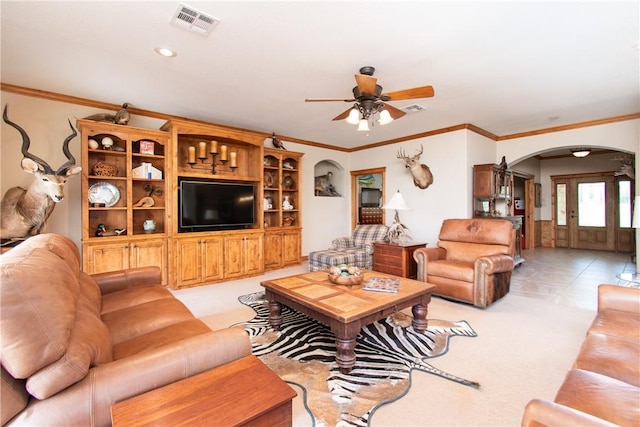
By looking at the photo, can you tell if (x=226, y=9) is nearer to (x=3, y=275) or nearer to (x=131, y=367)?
(x=3, y=275)

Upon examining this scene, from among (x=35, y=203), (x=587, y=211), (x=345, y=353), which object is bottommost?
(x=345, y=353)

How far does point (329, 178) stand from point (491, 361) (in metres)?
5.57

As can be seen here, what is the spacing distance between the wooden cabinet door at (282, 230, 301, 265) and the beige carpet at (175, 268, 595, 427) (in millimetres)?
1996

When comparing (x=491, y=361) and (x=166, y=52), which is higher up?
(x=166, y=52)

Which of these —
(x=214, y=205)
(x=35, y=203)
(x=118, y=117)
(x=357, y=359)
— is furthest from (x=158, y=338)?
(x=118, y=117)

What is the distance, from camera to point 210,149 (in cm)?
495

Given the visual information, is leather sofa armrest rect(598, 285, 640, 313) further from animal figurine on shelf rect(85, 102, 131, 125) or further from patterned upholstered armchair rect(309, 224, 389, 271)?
animal figurine on shelf rect(85, 102, 131, 125)

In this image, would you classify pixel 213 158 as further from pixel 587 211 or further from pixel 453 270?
pixel 587 211

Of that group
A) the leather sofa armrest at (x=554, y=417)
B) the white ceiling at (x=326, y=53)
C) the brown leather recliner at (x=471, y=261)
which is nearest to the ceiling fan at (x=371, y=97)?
the white ceiling at (x=326, y=53)

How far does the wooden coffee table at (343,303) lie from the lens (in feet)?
6.91

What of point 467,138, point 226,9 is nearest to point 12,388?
point 226,9

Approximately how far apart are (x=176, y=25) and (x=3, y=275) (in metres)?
2.17

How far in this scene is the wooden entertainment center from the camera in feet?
12.5

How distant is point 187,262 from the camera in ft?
14.1
